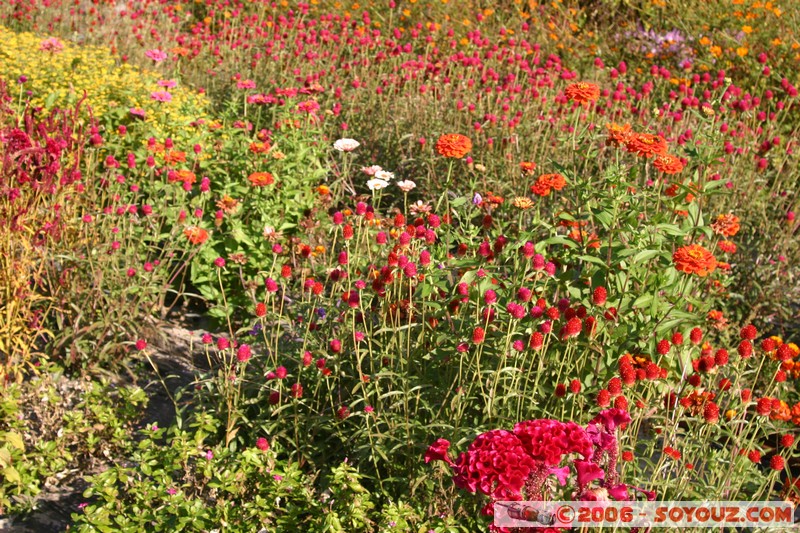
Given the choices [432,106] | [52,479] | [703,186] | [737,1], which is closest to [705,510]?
[703,186]

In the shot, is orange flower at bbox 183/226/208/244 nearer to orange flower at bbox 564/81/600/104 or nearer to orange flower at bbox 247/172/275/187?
orange flower at bbox 247/172/275/187

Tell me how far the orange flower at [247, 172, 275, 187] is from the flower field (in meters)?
0.07

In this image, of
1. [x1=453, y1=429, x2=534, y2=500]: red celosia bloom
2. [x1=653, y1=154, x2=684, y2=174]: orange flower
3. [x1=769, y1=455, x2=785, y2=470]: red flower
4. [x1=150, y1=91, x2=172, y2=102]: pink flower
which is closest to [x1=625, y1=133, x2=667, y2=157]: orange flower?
[x1=653, y1=154, x2=684, y2=174]: orange flower

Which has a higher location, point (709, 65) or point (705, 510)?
point (709, 65)

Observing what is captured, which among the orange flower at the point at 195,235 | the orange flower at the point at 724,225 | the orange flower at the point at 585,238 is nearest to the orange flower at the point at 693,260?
the orange flower at the point at 585,238

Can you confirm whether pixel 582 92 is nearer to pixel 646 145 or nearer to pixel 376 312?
pixel 646 145

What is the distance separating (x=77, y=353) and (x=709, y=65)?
5.52 m

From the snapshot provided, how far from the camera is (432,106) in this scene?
5.52 m

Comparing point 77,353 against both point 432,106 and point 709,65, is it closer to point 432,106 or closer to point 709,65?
point 432,106

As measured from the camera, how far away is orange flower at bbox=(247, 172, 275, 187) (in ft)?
13.3

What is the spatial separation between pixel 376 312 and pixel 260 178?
1.19 meters

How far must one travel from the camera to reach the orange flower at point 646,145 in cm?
310

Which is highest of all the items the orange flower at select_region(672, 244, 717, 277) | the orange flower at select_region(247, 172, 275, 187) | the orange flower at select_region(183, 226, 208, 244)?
the orange flower at select_region(672, 244, 717, 277)

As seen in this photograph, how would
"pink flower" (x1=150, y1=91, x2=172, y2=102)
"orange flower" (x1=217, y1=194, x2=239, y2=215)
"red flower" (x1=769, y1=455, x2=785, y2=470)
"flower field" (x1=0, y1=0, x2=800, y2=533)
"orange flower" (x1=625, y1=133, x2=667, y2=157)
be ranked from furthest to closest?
"pink flower" (x1=150, y1=91, x2=172, y2=102), "orange flower" (x1=217, y1=194, x2=239, y2=215), "orange flower" (x1=625, y1=133, x2=667, y2=157), "flower field" (x1=0, y1=0, x2=800, y2=533), "red flower" (x1=769, y1=455, x2=785, y2=470)
